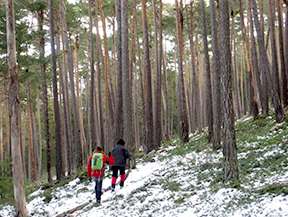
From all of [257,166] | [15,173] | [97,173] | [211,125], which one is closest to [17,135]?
[15,173]

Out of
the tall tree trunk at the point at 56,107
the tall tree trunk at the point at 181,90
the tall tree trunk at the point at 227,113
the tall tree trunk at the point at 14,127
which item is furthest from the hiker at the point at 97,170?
the tall tree trunk at the point at 181,90

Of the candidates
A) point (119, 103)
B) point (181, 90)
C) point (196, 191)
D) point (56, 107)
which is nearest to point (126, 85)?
point (119, 103)

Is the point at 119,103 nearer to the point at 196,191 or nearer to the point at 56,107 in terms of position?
the point at 56,107

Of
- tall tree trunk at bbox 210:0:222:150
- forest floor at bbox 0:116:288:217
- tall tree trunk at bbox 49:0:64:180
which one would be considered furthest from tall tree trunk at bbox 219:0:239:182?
tall tree trunk at bbox 49:0:64:180

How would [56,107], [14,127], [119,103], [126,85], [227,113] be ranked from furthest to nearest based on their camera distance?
[56,107]
[119,103]
[126,85]
[14,127]
[227,113]

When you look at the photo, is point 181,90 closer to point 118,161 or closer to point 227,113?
point 118,161

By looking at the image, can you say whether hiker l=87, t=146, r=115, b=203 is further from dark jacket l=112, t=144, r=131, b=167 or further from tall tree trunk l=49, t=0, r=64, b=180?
tall tree trunk l=49, t=0, r=64, b=180

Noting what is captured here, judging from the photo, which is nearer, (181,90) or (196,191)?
(196,191)

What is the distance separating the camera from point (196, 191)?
7098 mm

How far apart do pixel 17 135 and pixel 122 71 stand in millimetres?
5309

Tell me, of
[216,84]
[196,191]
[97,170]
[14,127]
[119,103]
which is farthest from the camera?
[119,103]

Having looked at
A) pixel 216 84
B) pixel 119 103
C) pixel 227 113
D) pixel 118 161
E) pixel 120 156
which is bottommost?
pixel 118 161

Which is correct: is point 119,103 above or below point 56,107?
below

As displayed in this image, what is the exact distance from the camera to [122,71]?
1246cm
